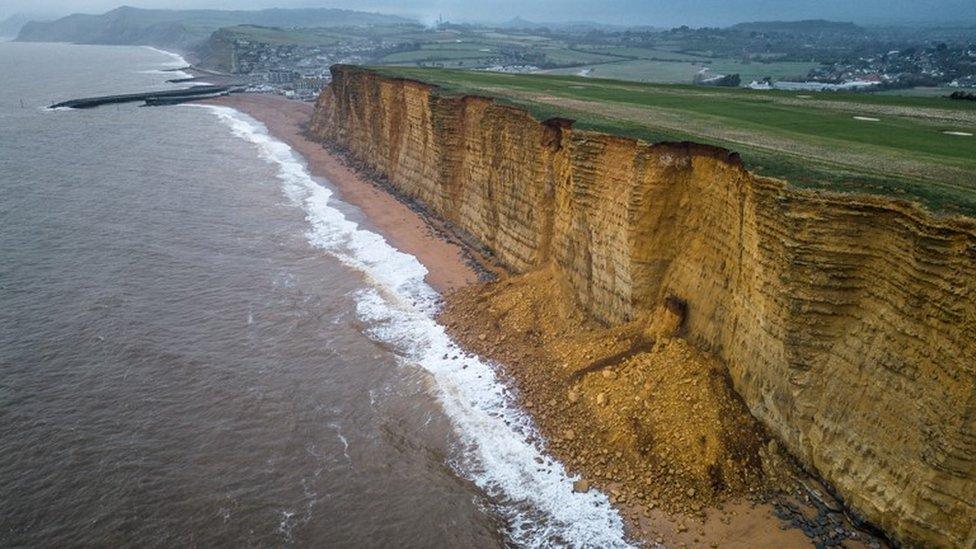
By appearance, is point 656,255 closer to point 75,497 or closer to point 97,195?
point 75,497

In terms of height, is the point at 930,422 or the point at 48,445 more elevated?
the point at 930,422

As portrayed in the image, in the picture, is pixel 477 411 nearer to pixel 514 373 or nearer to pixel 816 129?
pixel 514 373

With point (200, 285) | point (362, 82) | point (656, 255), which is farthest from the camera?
point (362, 82)

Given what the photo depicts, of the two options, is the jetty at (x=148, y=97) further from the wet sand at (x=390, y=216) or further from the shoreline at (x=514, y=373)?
the shoreline at (x=514, y=373)

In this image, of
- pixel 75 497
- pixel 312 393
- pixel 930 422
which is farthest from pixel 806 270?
pixel 75 497

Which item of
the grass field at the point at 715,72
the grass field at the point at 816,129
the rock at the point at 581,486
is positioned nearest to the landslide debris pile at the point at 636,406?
the rock at the point at 581,486
